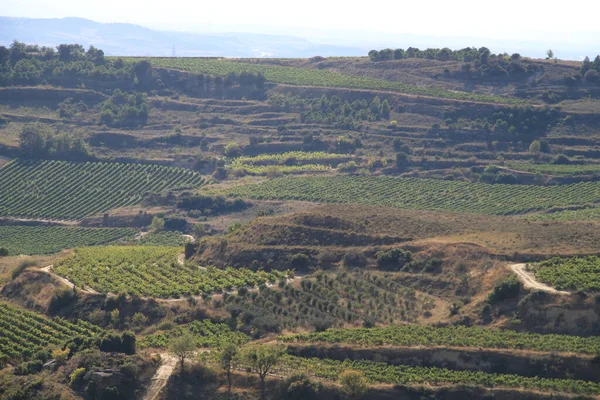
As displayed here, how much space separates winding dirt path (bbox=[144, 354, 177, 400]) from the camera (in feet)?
196

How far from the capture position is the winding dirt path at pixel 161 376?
196ft

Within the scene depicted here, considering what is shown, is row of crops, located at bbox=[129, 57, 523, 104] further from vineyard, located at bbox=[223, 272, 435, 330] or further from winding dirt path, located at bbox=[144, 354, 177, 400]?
winding dirt path, located at bbox=[144, 354, 177, 400]

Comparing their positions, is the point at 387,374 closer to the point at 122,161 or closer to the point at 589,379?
the point at 589,379

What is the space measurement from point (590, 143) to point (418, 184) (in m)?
34.9

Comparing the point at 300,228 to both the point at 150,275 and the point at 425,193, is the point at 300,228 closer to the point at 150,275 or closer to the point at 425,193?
the point at 150,275

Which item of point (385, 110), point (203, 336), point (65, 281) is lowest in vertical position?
point (203, 336)

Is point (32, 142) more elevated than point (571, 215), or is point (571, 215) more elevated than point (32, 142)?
point (571, 215)

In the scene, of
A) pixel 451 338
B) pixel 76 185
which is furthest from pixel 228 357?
pixel 76 185

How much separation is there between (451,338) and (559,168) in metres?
82.1

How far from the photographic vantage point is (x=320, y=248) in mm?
85500

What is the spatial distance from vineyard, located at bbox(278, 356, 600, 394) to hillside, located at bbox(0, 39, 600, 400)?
164 mm

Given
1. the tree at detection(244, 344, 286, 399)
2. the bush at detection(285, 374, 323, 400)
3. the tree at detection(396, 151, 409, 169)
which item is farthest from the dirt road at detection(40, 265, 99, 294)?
the tree at detection(396, 151, 409, 169)

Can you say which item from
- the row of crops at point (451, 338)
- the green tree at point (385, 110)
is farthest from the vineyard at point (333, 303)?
the green tree at point (385, 110)

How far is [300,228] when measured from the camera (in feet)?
291
